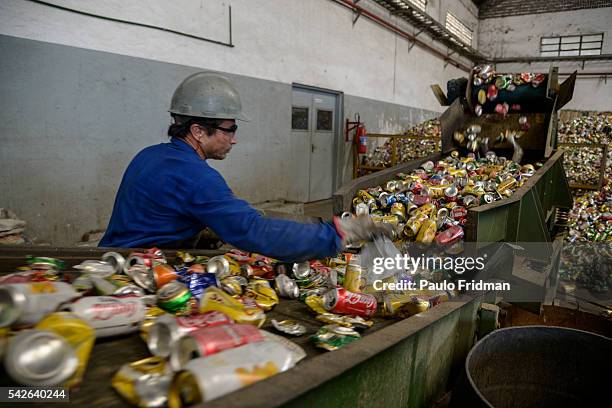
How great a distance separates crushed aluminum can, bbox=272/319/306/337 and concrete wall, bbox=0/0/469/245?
3.41 meters

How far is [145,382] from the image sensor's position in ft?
3.06

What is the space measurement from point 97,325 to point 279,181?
19.4ft

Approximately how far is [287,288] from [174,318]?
0.70 m

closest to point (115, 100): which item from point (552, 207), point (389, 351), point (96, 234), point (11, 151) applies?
point (11, 151)

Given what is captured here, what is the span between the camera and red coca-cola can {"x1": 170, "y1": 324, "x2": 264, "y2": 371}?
941 mm

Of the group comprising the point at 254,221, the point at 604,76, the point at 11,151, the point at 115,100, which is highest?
the point at 604,76

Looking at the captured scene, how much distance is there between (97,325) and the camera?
1152 mm

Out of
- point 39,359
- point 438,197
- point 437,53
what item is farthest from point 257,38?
point 437,53

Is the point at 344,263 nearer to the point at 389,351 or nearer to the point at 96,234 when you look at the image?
the point at 389,351

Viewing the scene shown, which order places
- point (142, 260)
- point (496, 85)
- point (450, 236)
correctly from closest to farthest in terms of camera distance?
point (142, 260)
point (450, 236)
point (496, 85)

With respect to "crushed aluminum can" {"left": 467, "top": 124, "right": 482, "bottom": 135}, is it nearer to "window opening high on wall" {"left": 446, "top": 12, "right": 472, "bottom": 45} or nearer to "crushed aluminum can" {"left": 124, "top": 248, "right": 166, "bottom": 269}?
"crushed aluminum can" {"left": 124, "top": 248, "right": 166, "bottom": 269}

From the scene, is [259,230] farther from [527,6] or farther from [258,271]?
[527,6]

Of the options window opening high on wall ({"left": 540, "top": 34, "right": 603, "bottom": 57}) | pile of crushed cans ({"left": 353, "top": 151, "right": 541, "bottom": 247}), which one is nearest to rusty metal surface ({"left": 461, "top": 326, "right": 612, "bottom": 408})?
pile of crushed cans ({"left": 353, "top": 151, "right": 541, "bottom": 247})

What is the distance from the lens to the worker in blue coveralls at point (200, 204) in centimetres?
166
